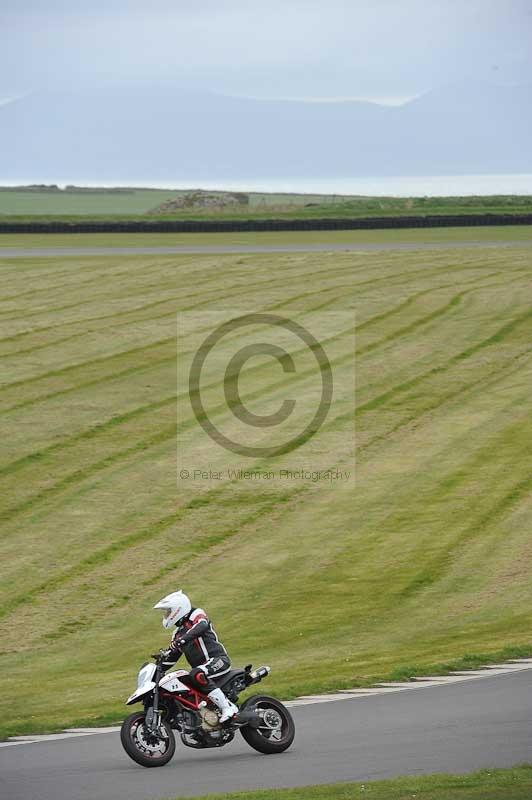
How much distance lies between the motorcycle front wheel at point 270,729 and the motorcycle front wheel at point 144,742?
0.72 meters

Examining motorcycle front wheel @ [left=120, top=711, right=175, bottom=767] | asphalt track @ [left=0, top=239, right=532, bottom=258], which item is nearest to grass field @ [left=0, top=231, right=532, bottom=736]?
motorcycle front wheel @ [left=120, top=711, right=175, bottom=767]

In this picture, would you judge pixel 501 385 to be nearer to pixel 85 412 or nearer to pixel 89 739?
pixel 85 412

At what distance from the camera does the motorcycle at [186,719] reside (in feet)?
41.4

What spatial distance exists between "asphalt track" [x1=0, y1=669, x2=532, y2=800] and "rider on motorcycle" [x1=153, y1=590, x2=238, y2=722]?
2.23 ft

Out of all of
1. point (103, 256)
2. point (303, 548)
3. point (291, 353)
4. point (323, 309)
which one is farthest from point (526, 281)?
point (303, 548)

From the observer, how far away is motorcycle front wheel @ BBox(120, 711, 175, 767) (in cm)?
1255

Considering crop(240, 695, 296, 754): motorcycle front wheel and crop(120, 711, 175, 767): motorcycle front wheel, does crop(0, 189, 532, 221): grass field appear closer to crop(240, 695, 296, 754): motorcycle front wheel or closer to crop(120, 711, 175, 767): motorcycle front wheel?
crop(240, 695, 296, 754): motorcycle front wheel

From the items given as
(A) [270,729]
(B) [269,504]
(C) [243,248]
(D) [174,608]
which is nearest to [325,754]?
(A) [270,729]

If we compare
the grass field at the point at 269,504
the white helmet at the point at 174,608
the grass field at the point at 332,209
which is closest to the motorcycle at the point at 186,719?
the white helmet at the point at 174,608

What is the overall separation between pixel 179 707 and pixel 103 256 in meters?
42.0

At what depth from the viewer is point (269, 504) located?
25516 millimetres

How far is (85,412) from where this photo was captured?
1242 inches

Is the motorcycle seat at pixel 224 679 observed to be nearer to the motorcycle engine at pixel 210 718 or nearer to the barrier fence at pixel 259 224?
the motorcycle engine at pixel 210 718

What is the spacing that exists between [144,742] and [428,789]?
284 centimetres
